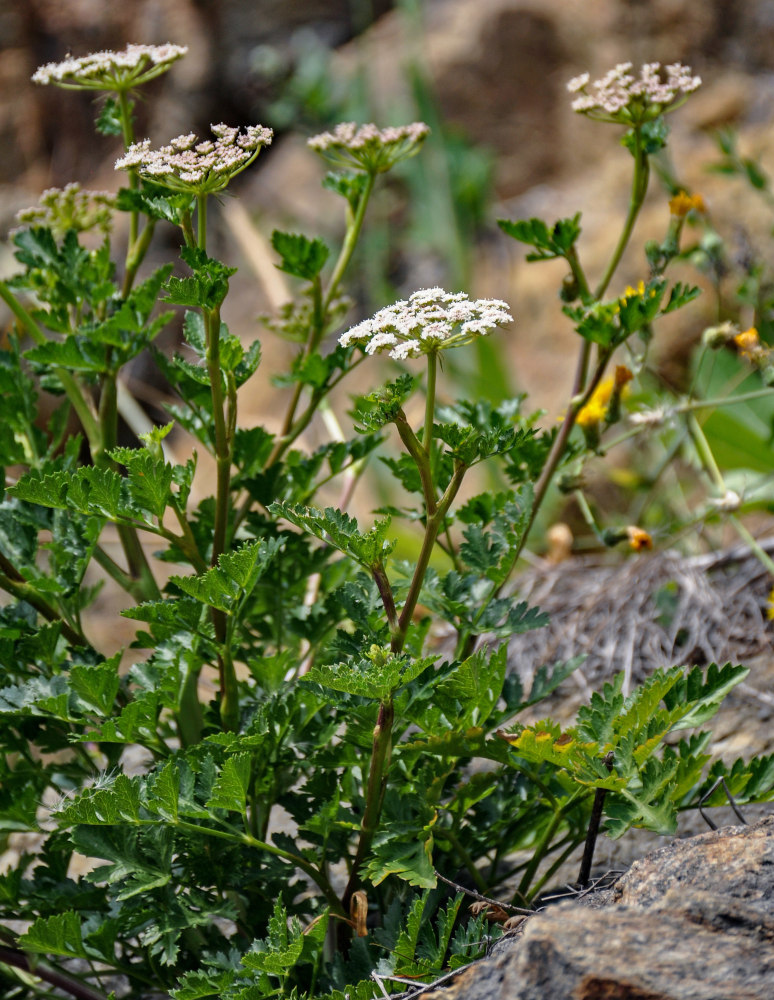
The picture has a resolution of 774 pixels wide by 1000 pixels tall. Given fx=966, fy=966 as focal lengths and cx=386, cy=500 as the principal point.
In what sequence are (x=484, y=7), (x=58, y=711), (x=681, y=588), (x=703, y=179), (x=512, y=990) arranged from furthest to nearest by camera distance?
1. (x=484, y=7)
2. (x=703, y=179)
3. (x=681, y=588)
4. (x=58, y=711)
5. (x=512, y=990)

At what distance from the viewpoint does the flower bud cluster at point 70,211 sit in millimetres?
968

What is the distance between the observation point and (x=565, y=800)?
776 mm

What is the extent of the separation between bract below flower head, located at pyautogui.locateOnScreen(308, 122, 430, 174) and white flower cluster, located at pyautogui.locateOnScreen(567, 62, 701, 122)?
0.15 meters

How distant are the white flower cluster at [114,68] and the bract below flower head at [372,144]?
0.14 metres

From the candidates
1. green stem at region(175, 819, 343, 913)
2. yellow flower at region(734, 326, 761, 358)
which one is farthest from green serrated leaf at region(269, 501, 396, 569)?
yellow flower at region(734, 326, 761, 358)

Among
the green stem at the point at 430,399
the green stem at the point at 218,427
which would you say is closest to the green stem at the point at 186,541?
the green stem at the point at 218,427

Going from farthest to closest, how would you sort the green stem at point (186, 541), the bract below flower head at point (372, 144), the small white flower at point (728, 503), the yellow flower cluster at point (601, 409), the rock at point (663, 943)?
the small white flower at point (728, 503)
the yellow flower cluster at point (601, 409)
the bract below flower head at point (372, 144)
the green stem at point (186, 541)
the rock at point (663, 943)

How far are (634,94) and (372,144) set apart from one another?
0.77 feet

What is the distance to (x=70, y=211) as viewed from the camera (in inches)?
38.9

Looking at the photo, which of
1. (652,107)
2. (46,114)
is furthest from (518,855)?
(46,114)

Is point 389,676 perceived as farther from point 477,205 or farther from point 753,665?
point 477,205

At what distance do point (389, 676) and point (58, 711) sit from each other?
0.91ft

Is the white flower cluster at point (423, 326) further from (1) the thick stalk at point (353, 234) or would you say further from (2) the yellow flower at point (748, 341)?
(2) the yellow flower at point (748, 341)

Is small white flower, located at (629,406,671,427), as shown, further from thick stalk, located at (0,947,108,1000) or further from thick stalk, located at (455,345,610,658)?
thick stalk, located at (0,947,108,1000)
